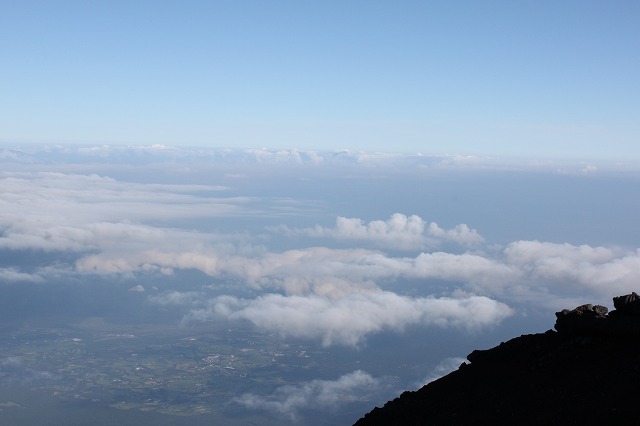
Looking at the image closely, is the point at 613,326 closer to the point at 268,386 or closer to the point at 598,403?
the point at 598,403

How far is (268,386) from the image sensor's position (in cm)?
14712

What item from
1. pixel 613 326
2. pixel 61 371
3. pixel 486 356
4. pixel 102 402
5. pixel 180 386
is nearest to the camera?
pixel 613 326

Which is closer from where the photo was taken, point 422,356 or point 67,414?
point 67,414

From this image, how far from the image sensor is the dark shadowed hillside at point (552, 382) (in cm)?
1881

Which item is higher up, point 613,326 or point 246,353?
point 246,353

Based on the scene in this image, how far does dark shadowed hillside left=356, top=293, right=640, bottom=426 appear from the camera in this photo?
18.8m

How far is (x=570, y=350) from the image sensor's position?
23.9 metres

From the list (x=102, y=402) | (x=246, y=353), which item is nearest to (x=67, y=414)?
(x=102, y=402)

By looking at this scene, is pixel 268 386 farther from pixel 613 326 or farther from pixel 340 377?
pixel 613 326

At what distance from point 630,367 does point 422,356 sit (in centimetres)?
16625

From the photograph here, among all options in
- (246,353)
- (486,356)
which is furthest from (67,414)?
(486,356)

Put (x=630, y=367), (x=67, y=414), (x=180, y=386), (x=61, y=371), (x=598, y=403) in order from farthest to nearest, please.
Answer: (x=61, y=371), (x=180, y=386), (x=67, y=414), (x=630, y=367), (x=598, y=403)

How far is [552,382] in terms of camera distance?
21.7 metres

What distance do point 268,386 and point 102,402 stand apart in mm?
38534
